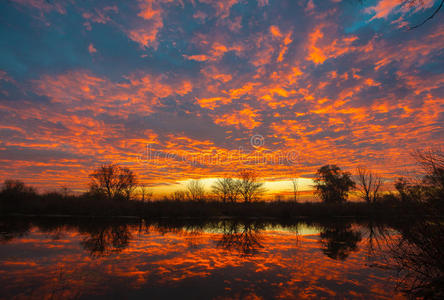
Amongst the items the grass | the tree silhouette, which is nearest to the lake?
the grass

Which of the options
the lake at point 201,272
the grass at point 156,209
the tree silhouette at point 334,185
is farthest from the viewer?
the tree silhouette at point 334,185

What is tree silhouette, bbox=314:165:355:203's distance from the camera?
4903cm

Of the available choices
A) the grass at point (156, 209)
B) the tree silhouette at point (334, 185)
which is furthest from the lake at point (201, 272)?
the tree silhouette at point (334, 185)

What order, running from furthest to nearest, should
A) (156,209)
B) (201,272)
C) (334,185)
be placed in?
(334,185) < (156,209) < (201,272)

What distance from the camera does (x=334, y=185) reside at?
4941 cm

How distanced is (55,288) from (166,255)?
5.10 m

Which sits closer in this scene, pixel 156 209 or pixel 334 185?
pixel 156 209

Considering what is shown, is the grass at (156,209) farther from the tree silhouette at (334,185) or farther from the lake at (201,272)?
the lake at (201,272)

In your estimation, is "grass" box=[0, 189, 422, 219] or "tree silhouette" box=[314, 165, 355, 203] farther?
"tree silhouette" box=[314, 165, 355, 203]

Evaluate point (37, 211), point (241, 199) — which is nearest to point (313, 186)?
point (241, 199)

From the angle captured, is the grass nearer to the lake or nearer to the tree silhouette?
the tree silhouette

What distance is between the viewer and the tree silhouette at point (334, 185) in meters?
49.0

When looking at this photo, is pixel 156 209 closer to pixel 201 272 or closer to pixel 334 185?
pixel 201 272

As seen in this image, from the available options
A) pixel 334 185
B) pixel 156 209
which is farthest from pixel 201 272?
pixel 334 185
